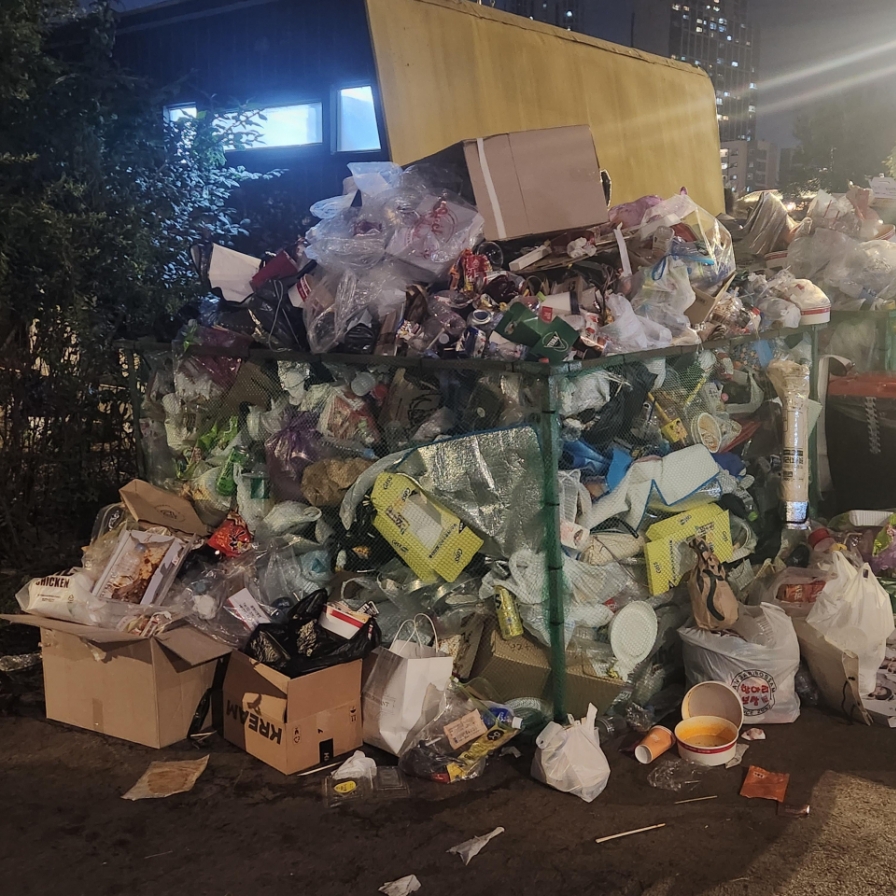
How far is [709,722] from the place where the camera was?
305 cm

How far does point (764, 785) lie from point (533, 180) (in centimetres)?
258

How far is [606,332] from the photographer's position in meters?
3.26

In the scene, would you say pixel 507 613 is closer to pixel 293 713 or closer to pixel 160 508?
pixel 293 713

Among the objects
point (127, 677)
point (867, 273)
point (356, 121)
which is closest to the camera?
point (127, 677)

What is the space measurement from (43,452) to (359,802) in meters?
2.90

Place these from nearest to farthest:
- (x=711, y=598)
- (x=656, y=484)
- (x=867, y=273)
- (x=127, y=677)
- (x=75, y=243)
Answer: (x=127, y=677) → (x=711, y=598) → (x=656, y=484) → (x=75, y=243) → (x=867, y=273)

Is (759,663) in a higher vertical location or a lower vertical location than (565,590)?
lower

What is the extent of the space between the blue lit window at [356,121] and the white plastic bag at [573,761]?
585cm

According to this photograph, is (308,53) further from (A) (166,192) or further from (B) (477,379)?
(B) (477,379)

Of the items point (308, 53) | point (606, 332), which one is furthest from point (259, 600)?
point (308, 53)

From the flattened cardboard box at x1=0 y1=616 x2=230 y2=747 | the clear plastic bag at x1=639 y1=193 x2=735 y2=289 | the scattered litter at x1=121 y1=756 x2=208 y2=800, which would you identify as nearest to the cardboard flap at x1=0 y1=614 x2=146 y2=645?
the flattened cardboard box at x1=0 y1=616 x2=230 y2=747

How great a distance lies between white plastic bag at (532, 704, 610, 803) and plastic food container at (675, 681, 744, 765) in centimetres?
34

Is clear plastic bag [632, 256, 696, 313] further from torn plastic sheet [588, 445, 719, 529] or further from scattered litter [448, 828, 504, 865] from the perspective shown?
scattered litter [448, 828, 504, 865]

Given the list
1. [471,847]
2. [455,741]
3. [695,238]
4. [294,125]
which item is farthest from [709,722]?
[294,125]
